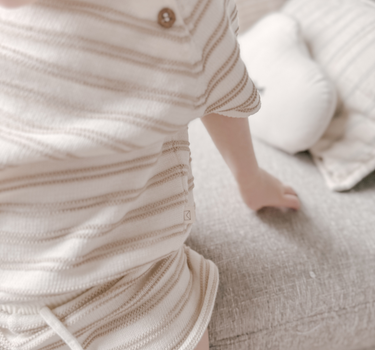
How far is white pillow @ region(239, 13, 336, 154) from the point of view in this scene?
68 cm

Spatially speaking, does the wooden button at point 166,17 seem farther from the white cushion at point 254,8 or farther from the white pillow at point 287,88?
the white cushion at point 254,8

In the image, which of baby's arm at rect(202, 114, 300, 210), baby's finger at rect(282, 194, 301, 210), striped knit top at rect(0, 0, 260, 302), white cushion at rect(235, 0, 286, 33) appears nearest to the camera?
striped knit top at rect(0, 0, 260, 302)

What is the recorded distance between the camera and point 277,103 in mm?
736

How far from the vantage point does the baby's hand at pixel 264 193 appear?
61 centimetres

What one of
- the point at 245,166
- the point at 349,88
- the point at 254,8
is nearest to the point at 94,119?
the point at 245,166

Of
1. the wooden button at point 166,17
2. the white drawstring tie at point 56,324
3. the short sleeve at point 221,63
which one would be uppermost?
the wooden button at point 166,17

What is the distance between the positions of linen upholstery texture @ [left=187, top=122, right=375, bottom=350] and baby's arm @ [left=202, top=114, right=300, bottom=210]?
0.10 ft

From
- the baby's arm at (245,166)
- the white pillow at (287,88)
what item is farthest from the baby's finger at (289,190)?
the white pillow at (287,88)

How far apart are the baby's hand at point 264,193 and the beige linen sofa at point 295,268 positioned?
21 millimetres

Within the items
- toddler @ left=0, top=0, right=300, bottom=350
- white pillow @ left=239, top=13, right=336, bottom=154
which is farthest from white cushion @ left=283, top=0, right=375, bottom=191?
toddler @ left=0, top=0, right=300, bottom=350

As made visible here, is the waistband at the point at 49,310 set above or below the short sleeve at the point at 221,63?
below

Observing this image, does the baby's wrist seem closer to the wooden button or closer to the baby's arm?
the baby's arm

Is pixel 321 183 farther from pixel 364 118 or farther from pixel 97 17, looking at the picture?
pixel 97 17

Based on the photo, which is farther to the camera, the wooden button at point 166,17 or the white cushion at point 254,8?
the white cushion at point 254,8
